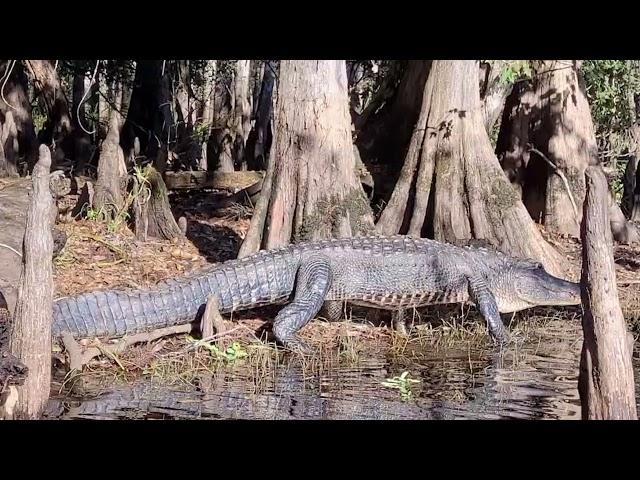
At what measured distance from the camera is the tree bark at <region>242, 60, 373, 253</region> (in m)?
8.77

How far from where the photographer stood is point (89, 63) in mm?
16312

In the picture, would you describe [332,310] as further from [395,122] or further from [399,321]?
[395,122]

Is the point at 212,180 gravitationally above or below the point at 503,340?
above

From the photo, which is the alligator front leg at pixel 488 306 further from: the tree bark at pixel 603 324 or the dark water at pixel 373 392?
the tree bark at pixel 603 324

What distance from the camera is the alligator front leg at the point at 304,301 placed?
7.28 metres

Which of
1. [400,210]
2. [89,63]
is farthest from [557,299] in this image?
[89,63]

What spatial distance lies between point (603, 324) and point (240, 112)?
17609 millimetres

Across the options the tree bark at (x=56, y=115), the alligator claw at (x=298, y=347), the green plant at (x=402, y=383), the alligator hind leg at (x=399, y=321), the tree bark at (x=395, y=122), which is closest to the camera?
the green plant at (x=402, y=383)

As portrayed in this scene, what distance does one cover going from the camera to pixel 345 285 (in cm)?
807

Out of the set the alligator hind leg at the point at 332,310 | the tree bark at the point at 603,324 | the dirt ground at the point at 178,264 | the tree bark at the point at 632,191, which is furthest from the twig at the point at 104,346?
the tree bark at the point at 632,191

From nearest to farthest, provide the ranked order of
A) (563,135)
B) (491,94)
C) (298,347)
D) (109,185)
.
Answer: (298,347)
(109,185)
(563,135)
(491,94)

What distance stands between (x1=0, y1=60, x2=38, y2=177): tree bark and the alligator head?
695 centimetres

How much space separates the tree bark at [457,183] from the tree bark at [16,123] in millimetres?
5626

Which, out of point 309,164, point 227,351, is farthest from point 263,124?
point 227,351
